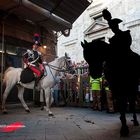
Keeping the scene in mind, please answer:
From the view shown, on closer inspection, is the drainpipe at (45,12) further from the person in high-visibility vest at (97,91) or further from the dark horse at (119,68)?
the dark horse at (119,68)

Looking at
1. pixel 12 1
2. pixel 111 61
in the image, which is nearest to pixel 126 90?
pixel 111 61

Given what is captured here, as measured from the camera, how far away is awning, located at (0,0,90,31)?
1270cm

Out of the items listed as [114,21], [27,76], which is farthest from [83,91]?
[114,21]

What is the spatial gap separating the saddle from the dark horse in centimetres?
585

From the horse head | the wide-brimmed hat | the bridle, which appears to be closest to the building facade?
the bridle

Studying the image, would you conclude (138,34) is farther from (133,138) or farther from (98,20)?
(133,138)

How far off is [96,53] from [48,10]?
872 centimetres

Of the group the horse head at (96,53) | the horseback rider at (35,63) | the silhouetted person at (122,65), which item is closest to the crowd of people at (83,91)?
the horseback rider at (35,63)

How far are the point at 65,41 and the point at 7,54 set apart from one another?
1521 centimetres

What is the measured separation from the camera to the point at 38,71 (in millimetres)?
11750

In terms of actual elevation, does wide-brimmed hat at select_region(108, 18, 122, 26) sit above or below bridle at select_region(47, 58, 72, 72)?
above

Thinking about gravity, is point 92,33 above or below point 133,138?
above

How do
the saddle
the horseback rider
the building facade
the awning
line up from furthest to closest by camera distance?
the building facade → the awning → the saddle → the horseback rider

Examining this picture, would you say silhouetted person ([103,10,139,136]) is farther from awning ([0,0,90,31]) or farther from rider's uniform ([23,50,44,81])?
awning ([0,0,90,31])
